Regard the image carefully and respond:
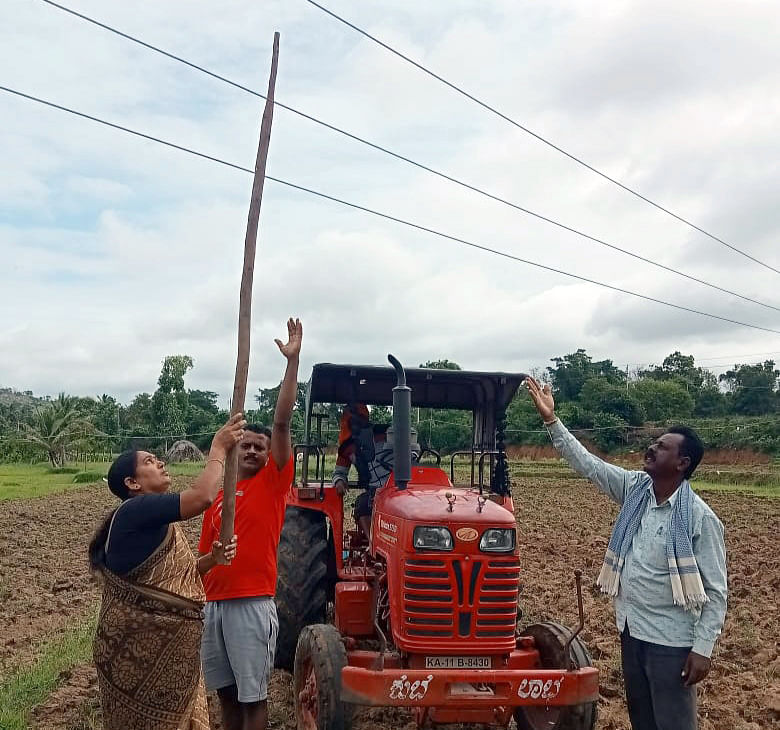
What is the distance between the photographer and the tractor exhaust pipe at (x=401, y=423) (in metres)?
4.57

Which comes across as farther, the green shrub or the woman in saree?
the green shrub

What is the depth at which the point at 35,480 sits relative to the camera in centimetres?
3059

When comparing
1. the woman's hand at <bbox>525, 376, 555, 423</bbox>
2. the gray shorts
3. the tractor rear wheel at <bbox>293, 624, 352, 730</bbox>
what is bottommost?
the tractor rear wheel at <bbox>293, 624, 352, 730</bbox>

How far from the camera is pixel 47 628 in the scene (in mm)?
7742

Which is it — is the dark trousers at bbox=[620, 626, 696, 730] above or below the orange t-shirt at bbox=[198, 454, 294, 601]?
below

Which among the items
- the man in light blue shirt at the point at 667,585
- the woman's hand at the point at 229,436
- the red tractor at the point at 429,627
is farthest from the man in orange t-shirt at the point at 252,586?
the man in light blue shirt at the point at 667,585

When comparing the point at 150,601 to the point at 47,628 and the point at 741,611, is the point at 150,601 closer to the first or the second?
the point at 47,628

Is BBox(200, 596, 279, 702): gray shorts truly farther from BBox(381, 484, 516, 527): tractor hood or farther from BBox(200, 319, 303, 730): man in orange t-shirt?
BBox(381, 484, 516, 527): tractor hood

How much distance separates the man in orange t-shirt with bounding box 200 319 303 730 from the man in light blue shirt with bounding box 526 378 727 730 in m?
1.60

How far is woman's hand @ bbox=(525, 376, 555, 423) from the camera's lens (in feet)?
13.0

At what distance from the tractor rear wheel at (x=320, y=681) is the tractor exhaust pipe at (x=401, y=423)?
985 mm

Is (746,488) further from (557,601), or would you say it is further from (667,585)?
(667,585)

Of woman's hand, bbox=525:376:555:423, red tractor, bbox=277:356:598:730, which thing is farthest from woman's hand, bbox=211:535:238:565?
woman's hand, bbox=525:376:555:423

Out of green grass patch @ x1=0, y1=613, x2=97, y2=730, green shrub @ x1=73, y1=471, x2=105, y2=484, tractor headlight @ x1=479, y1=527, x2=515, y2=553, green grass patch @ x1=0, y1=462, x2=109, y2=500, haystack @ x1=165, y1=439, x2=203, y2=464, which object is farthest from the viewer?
haystack @ x1=165, y1=439, x2=203, y2=464
